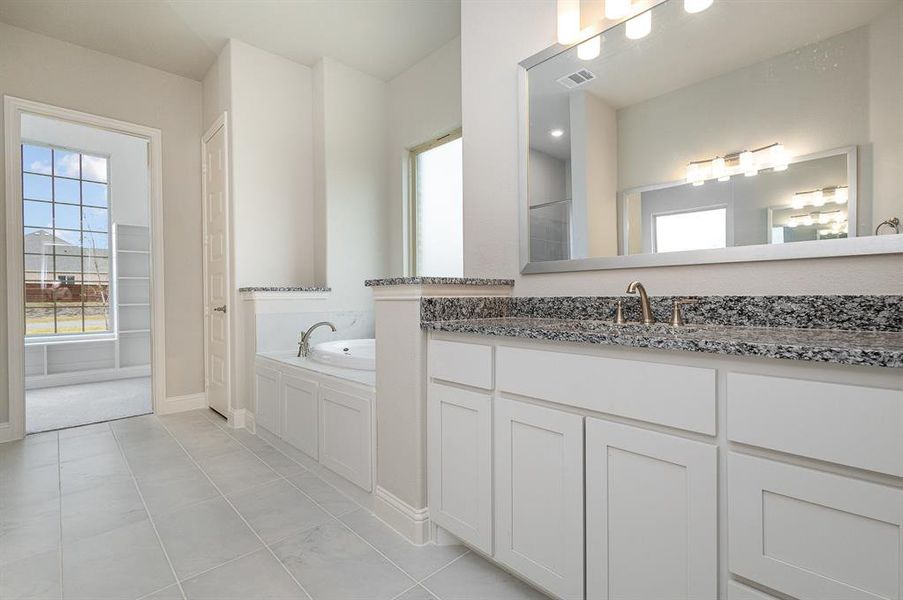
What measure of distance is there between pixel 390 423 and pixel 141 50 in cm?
339

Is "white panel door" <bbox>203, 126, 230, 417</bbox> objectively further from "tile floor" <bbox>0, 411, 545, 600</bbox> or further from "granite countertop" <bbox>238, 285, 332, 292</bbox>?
"tile floor" <bbox>0, 411, 545, 600</bbox>

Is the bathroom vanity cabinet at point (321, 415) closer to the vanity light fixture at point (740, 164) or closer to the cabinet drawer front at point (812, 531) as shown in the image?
the cabinet drawer front at point (812, 531)

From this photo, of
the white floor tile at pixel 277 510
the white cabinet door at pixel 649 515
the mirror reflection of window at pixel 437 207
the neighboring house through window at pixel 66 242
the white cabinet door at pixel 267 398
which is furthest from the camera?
the neighboring house through window at pixel 66 242

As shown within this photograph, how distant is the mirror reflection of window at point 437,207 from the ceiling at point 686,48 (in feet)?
4.76

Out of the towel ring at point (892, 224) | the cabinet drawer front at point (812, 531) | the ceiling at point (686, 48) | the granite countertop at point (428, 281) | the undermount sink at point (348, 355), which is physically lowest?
the cabinet drawer front at point (812, 531)

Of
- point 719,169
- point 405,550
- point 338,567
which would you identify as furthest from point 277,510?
point 719,169

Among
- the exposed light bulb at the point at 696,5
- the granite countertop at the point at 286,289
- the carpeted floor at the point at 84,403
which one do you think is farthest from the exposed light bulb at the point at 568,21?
the carpeted floor at the point at 84,403

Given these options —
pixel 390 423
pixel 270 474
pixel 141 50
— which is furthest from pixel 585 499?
pixel 141 50

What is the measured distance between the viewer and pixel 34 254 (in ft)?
15.3

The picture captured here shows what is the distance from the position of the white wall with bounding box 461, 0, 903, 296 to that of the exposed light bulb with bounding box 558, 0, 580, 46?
54mm

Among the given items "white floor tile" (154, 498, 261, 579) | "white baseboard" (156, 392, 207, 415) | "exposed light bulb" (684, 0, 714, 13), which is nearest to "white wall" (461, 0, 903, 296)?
"exposed light bulb" (684, 0, 714, 13)

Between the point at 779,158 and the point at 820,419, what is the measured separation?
810 millimetres

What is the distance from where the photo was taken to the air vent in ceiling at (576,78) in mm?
1668

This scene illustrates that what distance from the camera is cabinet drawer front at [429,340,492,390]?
1354 millimetres
